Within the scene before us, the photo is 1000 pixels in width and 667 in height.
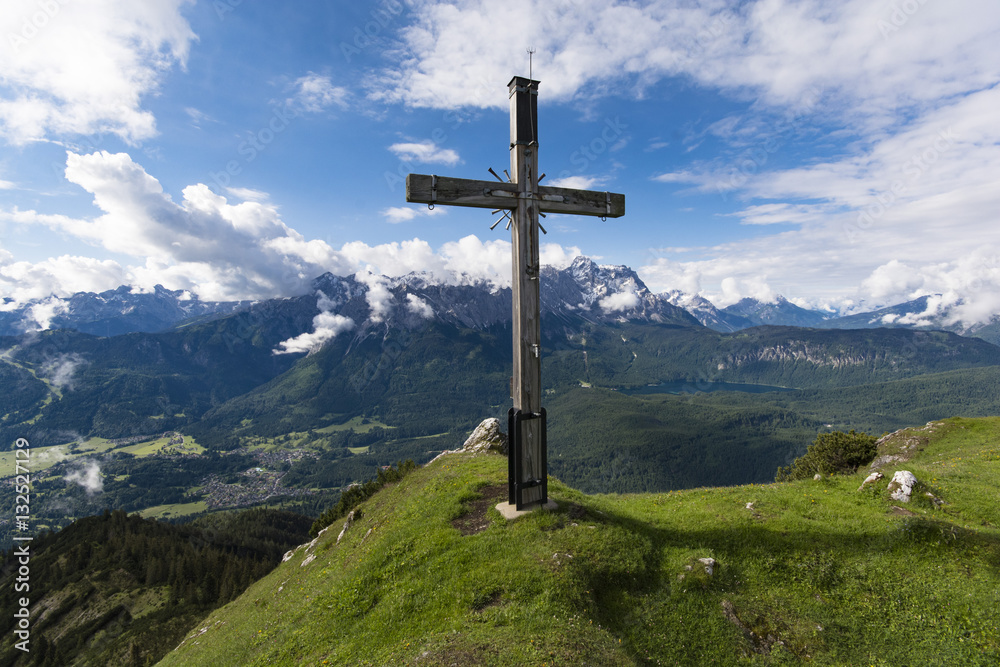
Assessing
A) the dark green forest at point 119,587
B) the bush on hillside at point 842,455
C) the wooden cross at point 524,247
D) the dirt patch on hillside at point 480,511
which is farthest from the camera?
the dark green forest at point 119,587

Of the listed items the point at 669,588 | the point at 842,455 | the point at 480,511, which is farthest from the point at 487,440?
the point at 842,455

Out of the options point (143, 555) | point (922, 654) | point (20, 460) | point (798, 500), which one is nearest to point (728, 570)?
point (922, 654)

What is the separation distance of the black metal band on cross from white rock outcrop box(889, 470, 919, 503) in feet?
39.3

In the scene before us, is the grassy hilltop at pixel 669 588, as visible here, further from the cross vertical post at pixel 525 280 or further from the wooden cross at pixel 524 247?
the cross vertical post at pixel 525 280

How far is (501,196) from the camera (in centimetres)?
1216

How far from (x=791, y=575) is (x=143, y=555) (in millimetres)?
108950

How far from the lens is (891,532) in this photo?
37.8 ft

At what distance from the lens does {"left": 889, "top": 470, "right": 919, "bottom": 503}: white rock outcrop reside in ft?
46.3

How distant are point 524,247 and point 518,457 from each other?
20.0 feet

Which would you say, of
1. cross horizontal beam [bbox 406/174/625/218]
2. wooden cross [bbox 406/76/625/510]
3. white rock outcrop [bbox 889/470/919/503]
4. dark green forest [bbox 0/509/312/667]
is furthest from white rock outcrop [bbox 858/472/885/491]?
dark green forest [bbox 0/509/312/667]

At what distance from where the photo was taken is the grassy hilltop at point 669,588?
336 inches

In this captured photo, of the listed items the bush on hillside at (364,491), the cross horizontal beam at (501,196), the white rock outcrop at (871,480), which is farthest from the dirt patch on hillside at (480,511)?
the bush on hillside at (364,491)

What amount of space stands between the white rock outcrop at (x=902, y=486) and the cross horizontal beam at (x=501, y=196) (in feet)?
43.5

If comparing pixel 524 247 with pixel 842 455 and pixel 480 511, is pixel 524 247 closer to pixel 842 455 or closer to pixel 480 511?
pixel 480 511
